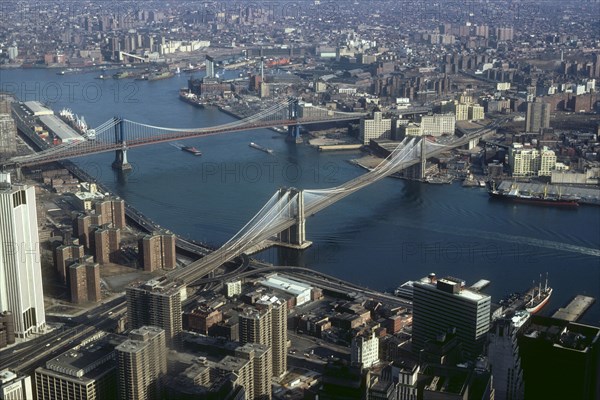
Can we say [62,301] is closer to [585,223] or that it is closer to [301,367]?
[301,367]

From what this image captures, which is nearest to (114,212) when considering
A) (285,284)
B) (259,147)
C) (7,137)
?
(285,284)

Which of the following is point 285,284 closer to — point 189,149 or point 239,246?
point 239,246

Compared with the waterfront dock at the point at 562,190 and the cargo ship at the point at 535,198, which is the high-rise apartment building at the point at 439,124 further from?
the cargo ship at the point at 535,198

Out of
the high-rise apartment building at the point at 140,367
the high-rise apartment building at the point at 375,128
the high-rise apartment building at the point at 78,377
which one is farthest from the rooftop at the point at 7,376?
the high-rise apartment building at the point at 375,128

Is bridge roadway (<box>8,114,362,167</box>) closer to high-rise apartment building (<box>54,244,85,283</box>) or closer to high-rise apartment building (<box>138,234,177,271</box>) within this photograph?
high-rise apartment building (<box>54,244,85,283</box>)

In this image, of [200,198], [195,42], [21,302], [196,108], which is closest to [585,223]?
[200,198]

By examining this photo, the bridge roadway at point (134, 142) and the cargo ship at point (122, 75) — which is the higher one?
the bridge roadway at point (134, 142)
